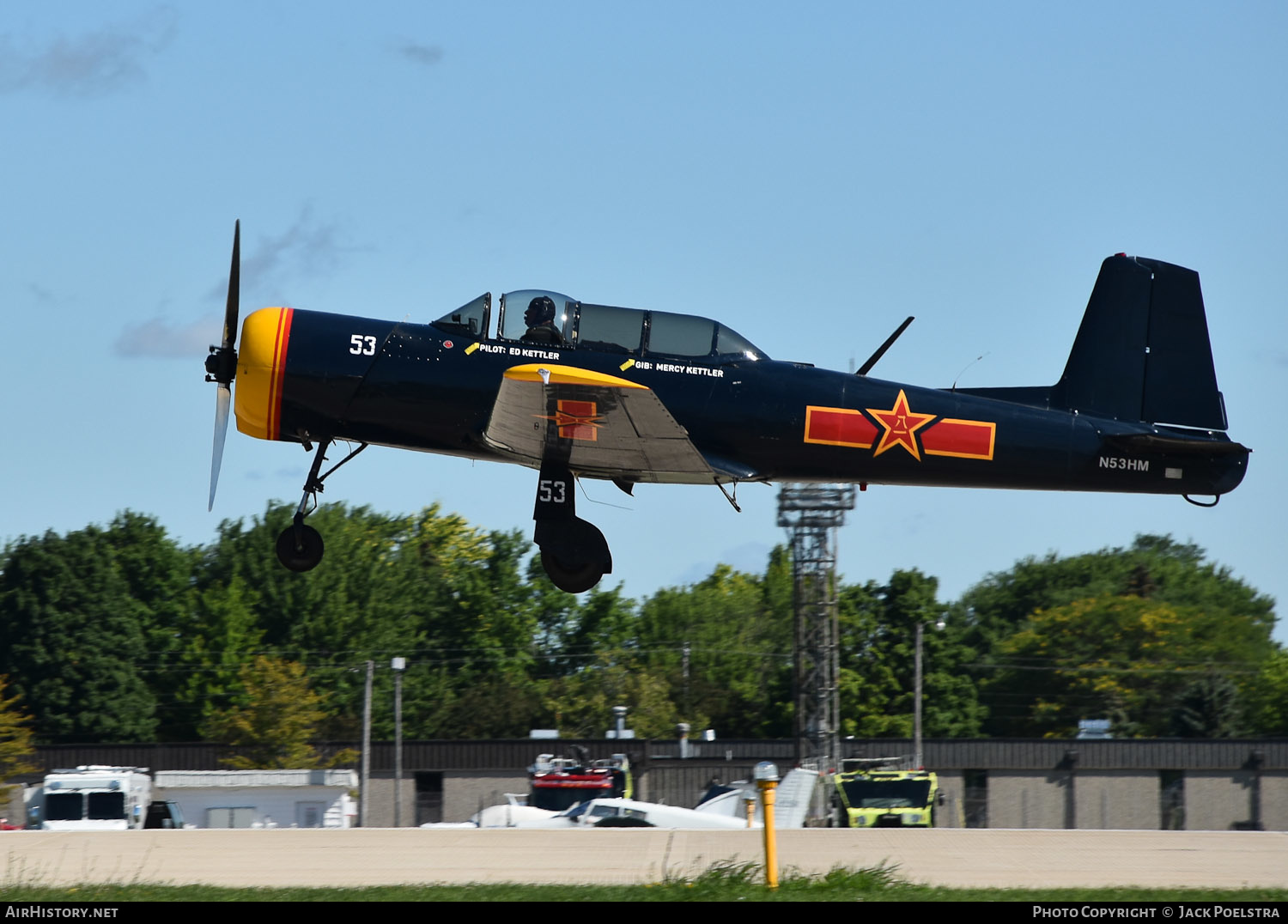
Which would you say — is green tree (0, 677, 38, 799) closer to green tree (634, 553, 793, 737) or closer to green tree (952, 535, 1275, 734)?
green tree (634, 553, 793, 737)

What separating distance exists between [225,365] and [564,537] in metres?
3.54

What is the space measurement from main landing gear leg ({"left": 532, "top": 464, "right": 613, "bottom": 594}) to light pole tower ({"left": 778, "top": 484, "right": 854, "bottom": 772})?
63.7 feet

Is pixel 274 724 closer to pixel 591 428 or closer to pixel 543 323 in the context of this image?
pixel 543 323

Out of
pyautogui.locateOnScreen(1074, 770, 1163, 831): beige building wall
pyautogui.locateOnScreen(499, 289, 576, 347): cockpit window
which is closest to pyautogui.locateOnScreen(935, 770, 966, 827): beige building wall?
pyautogui.locateOnScreen(1074, 770, 1163, 831): beige building wall

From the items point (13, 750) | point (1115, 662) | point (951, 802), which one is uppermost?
point (1115, 662)

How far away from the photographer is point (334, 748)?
1603 inches

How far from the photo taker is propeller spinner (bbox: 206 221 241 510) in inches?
510

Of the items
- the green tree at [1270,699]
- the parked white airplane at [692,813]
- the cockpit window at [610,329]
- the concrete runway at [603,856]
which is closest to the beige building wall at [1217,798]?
the green tree at [1270,699]

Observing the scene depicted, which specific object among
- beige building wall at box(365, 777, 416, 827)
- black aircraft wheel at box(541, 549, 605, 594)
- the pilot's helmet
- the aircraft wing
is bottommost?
beige building wall at box(365, 777, 416, 827)

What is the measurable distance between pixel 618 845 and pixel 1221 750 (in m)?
27.8

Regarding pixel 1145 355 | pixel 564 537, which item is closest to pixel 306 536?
pixel 564 537

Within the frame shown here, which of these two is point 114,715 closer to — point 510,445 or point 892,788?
point 892,788

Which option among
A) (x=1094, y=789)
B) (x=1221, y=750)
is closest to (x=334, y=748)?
(x=1094, y=789)

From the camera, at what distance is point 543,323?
1230 cm
